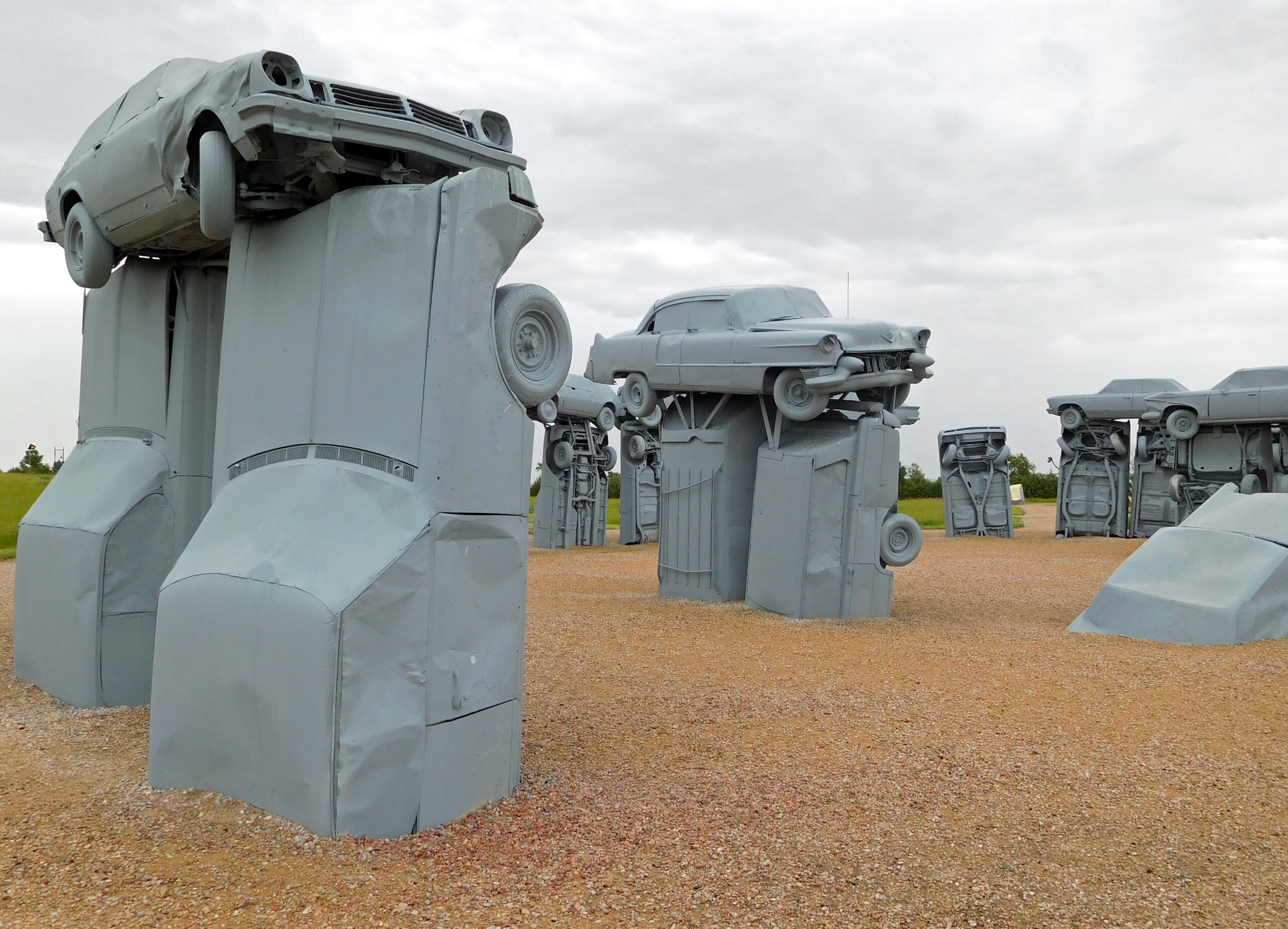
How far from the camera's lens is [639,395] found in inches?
457

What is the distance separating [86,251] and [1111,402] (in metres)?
21.0

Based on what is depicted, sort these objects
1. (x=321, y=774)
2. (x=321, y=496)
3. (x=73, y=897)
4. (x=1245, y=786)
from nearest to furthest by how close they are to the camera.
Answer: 1. (x=73, y=897)
2. (x=321, y=774)
3. (x=321, y=496)
4. (x=1245, y=786)

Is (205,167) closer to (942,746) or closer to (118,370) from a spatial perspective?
(118,370)

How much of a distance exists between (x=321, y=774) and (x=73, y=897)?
876mm

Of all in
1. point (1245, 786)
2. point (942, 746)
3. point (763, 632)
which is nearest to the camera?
point (1245, 786)

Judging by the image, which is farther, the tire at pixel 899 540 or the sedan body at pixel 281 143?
the tire at pixel 899 540

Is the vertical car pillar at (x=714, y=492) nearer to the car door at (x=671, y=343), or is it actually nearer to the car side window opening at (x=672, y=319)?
the car door at (x=671, y=343)

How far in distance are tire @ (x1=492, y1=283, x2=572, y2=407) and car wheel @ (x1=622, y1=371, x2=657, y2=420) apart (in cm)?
691

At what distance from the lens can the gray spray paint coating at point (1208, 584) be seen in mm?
8406

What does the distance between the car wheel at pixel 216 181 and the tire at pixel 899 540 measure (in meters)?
7.63

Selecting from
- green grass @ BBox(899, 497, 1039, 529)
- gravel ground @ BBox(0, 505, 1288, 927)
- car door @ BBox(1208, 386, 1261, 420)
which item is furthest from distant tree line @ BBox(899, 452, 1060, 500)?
gravel ground @ BBox(0, 505, 1288, 927)

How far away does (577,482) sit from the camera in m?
21.0

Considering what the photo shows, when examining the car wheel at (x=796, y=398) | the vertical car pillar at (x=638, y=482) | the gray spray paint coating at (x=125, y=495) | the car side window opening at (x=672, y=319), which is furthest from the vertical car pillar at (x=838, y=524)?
the vertical car pillar at (x=638, y=482)

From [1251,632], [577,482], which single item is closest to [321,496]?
[1251,632]
